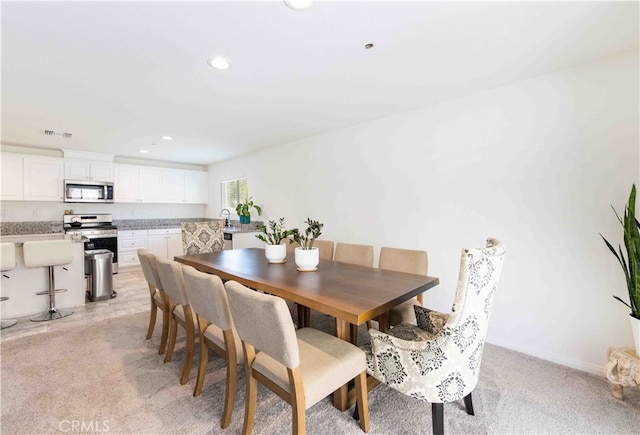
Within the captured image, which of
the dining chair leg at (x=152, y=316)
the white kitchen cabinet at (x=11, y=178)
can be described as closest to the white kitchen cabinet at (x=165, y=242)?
the white kitchen cabinet at (x=11, y=178)

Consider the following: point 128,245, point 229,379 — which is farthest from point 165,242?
point 229,379

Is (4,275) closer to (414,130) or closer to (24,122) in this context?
(24,122)

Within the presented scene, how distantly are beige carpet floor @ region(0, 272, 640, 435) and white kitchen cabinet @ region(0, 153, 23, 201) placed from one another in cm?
342

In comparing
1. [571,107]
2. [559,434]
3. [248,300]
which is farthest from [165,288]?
[571,107]

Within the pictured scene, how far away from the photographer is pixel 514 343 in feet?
8.55

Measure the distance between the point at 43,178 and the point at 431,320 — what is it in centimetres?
643

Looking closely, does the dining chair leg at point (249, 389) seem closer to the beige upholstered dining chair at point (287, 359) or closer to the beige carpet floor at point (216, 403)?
the beige upholstered dining chair at point (287, 359)

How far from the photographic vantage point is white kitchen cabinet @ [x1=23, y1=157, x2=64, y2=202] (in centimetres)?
476

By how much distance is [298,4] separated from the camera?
A: 1.55 m

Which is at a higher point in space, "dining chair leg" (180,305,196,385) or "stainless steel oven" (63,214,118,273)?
"stainless steel oven" (63,214,118,273)

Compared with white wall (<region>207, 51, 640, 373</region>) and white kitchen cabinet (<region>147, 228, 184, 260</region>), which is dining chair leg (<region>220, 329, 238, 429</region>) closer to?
white wall (<region>207, 51, 640, 373</region>)

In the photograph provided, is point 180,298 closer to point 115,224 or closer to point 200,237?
point 200,237

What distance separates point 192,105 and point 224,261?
171cm

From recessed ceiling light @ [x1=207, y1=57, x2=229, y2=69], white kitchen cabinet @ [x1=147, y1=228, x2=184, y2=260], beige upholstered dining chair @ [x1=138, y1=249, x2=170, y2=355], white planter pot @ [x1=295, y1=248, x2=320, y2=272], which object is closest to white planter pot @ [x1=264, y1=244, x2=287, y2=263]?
white planter pot @ [x1=295, y1=248, x2=320, y2=272]
